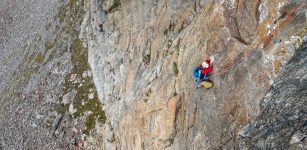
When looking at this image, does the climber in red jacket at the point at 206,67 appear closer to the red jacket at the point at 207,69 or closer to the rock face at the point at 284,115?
the red jacket at the point at 207,69

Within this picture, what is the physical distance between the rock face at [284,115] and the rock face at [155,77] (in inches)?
1.7

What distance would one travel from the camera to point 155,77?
24922 millimetres

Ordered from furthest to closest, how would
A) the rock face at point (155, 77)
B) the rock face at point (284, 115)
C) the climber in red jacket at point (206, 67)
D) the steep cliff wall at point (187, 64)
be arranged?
the climber in red jacket at point (206, 67), the steep cliff wall at point (187, 64), the rock face at point (155, 77), the rock face at point (284, 115)

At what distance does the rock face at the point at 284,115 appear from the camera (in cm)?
1141

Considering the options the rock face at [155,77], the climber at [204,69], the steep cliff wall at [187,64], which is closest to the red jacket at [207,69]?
the climber at [204,69]

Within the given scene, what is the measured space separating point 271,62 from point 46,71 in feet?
106

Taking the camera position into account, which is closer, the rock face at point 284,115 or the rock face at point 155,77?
the rock face at point 284,115

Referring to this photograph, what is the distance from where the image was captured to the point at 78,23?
43812 mm

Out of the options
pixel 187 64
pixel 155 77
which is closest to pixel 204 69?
pixel 187 64

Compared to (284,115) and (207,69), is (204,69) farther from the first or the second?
(284,115)

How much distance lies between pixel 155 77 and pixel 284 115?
13279 mm

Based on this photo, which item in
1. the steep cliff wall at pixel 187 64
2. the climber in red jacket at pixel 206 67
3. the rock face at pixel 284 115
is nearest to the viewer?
the rock face at pixel 284 115

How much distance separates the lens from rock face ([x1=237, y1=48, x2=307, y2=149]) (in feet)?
37.4

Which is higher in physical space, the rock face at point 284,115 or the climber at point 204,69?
the climber at point 204,69
